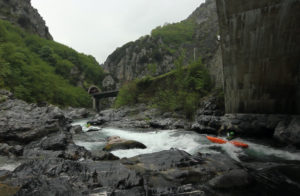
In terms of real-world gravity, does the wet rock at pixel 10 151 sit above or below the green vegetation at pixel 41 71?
below

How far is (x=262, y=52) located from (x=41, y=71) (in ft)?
114

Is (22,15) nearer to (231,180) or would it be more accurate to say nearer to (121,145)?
(121,145)

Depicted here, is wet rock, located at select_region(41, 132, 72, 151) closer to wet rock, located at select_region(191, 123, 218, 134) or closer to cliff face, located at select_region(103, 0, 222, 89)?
wet rock, located at select_region(191, 123, 218, 134)

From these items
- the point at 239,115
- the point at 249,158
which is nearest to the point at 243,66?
the point at 239,115

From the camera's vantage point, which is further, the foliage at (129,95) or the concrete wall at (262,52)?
the foliage at (129,95)

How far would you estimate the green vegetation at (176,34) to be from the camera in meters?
73.5

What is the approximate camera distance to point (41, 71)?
29922 millimetres

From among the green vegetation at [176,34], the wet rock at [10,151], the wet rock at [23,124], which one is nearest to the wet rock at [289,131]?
the wet rock at [10,151]

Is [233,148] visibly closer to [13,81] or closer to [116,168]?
[116,168]

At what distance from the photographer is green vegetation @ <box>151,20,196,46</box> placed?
73481mm

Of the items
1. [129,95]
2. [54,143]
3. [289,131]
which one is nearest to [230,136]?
[289,131]

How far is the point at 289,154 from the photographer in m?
6.50

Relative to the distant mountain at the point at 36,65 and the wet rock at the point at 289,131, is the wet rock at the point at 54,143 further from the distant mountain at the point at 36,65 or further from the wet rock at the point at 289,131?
the distant mountain at the point at 36,65

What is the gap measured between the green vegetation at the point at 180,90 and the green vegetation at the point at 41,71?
14535 millimetres
